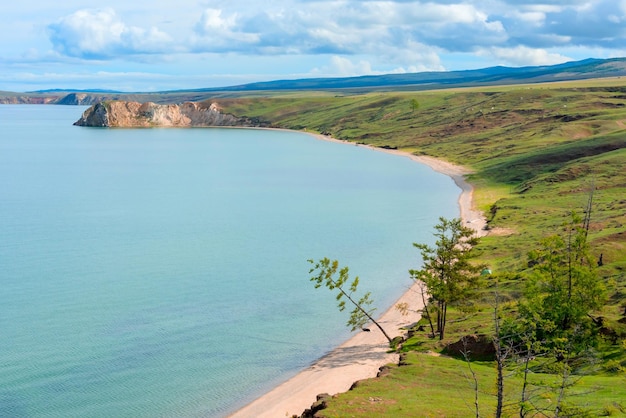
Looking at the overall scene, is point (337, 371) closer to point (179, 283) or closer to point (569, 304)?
point (569, 304)

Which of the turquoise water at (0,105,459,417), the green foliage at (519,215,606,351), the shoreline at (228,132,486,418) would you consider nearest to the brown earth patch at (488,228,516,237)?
the turquoise water at (0,105,459,417)

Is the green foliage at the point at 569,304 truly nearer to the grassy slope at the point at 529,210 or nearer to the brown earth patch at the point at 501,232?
the grassy slope at the point at 529,210

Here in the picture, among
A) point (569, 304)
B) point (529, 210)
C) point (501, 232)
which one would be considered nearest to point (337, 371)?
point (569, 304)

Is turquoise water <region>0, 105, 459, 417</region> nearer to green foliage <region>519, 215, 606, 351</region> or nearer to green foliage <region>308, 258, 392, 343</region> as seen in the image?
green foliage <region>308, 258, 392, 343</region>

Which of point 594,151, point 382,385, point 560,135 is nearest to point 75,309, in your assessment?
point 382,385

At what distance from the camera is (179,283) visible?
6944cm

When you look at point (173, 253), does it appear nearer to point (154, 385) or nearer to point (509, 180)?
point (154, 385)

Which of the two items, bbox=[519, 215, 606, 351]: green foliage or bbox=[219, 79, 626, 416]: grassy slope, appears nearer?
bbox=[219, 79, 626, 416]: grassy slope

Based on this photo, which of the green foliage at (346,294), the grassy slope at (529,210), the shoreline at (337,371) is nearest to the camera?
the grassy slope at (529,210)

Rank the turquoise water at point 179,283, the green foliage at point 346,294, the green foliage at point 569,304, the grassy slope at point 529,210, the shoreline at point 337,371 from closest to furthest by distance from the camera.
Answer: the grassy slope at point 529,210, the shoreline at point 337,371, the green foliage at point 569,304, the turquoise water at point 179,283, the green foliage at point 346,294

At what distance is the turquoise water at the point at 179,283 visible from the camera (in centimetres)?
4622

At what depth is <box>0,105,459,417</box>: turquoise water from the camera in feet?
152

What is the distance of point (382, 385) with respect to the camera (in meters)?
41.5

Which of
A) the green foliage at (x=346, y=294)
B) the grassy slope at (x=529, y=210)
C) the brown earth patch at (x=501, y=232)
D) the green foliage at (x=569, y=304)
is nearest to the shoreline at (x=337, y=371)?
the green foliage at (x=346, y=294)
